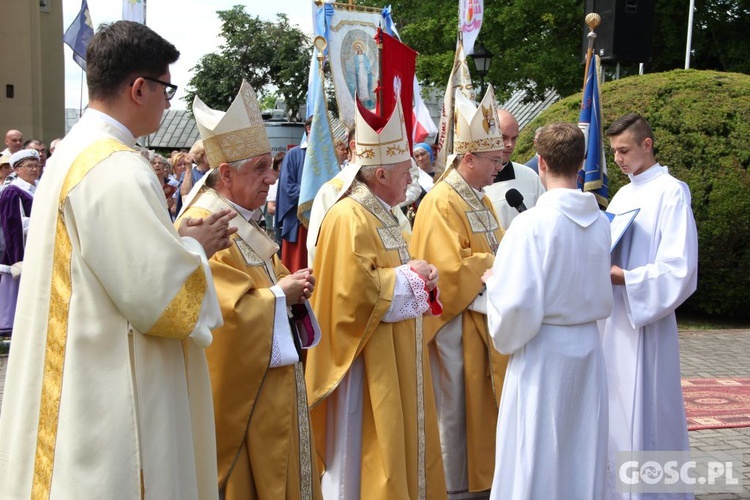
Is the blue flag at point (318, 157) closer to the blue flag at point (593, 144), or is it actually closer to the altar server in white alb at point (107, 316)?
the blue flag at point (593, 144)

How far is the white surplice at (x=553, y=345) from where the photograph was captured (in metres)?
3.86

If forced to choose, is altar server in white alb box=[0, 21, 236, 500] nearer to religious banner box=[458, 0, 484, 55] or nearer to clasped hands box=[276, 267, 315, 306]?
clasped hands box=[276, 267, 315, 306]

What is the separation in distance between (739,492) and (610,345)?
1240 mm

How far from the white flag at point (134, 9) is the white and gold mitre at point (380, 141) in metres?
6.43

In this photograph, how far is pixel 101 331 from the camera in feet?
8.37

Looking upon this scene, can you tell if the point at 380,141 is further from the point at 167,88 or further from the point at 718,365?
the point at 718,365

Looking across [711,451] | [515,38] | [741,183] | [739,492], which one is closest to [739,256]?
[741,183]

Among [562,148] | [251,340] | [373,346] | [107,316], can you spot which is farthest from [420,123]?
[107,316]

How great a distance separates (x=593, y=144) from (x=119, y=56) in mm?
4102

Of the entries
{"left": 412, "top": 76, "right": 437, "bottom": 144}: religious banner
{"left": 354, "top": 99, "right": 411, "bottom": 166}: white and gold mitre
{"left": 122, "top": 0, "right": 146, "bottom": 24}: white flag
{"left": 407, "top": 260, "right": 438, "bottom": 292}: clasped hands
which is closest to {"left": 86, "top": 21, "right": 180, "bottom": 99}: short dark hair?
{"left": 354, "top": 99, "right": 411, "bottom": 166}: white and gold mitre

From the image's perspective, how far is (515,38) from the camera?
837 inches

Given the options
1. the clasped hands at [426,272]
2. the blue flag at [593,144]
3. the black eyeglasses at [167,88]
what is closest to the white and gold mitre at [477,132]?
the blue flag at [593,144]

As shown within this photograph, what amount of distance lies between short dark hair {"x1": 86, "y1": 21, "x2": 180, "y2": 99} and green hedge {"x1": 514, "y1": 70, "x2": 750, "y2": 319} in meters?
8.68

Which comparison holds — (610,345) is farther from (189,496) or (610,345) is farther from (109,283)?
(109,283)
